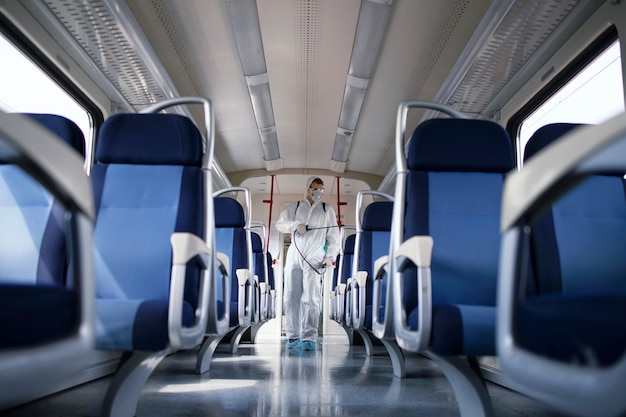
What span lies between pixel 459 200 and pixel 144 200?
138cm

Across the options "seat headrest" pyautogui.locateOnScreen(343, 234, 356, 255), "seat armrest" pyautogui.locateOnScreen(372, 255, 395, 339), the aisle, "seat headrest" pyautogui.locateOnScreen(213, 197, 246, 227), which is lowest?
the aisle

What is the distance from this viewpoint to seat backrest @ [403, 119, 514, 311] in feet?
6.84

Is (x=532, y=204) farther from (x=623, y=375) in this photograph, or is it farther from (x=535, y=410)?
(x=535, y=410)

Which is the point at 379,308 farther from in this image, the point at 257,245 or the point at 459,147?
the point at 257,245

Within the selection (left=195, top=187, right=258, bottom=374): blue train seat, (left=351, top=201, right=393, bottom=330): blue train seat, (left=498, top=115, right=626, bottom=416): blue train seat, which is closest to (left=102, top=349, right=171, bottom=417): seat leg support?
(left=498, top=115, right=626, bottom=416): blue train seat

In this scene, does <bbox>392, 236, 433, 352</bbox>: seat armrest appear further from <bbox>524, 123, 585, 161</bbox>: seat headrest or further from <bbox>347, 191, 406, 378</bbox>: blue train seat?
<bbox>347, 191, 406, 378</bbox>: blue train seat

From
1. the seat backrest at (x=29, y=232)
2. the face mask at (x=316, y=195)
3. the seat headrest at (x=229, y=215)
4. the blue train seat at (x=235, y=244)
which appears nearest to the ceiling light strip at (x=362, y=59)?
the face mask at (x=316, y=195)

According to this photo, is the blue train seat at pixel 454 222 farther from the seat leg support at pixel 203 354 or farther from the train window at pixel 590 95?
the seat leg support at pixel 203 354

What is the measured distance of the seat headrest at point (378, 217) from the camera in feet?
15.8

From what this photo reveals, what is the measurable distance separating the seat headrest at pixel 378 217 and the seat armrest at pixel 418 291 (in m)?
2.88

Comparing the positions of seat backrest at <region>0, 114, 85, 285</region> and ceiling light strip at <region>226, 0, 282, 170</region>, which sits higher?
ceiling light strip at <region>226, 0, 282, 170</region>

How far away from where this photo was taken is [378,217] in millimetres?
4801

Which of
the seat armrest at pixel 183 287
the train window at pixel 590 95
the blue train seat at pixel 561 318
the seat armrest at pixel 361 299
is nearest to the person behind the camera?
the blue train seat at pixel 561 318

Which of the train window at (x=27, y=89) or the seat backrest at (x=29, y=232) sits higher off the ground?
the train window at (x=27, y=89)
